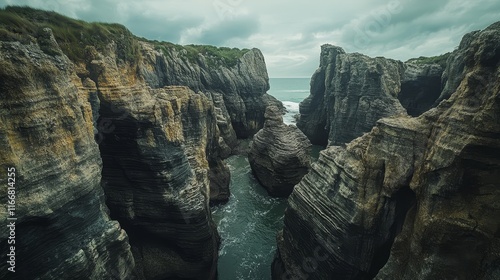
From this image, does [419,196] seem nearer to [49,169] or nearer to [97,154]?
[97,154]

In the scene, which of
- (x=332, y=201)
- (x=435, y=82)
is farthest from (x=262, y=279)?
(x=435, y=82)

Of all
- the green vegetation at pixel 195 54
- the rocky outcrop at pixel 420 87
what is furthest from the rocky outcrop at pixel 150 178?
the rocky outcrop at pixel 420 87

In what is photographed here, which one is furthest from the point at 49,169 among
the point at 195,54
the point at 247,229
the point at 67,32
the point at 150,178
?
the point at 195,54

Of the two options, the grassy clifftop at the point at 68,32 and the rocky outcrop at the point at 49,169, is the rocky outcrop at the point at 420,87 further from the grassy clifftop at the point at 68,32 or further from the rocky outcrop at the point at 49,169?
the rocky outcrop at the point at 49,169

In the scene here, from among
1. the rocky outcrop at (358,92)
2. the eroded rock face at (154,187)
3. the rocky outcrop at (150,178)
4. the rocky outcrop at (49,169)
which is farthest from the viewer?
the rocky outcrop at (358,92)

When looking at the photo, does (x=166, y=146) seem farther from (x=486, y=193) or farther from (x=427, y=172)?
(x=486, y=193)

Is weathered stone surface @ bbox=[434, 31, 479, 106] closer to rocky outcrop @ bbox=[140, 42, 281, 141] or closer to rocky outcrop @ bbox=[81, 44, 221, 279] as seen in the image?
rocky outcrop @ bbox=[140, 42, 281, 141]

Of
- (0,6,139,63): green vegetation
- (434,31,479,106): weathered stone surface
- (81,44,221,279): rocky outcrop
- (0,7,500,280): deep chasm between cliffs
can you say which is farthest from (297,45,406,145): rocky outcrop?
(0,6,139,63): green vegetation
